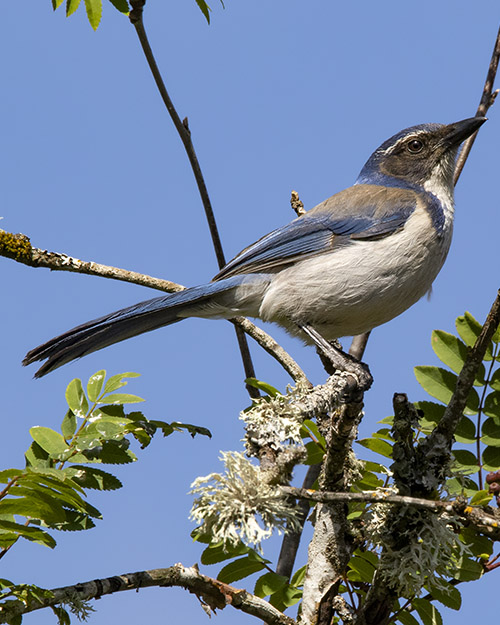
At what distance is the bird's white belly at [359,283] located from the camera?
4984 mm

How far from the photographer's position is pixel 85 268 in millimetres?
5086

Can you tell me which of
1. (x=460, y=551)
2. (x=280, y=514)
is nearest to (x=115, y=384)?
(x=280, y=514)

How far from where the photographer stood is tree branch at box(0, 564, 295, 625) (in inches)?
120

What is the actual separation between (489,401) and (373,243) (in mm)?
1593

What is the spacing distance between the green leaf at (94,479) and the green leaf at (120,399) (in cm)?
38

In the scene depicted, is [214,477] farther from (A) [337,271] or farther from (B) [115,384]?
(A) [337,271]

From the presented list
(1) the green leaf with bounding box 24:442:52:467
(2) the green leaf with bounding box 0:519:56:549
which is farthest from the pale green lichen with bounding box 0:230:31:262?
(2) the green leaf with bounding box 0:519:56:549

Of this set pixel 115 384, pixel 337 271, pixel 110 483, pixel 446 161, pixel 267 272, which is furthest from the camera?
pixel 446 161

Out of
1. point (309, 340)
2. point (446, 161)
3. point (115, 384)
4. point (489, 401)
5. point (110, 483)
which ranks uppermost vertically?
point (446, 161)

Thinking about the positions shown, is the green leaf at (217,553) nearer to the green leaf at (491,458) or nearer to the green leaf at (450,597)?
the green leaf at (450,597)

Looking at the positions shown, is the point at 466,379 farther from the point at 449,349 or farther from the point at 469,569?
the point at 469,569

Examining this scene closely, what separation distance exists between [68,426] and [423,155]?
12.8 ft

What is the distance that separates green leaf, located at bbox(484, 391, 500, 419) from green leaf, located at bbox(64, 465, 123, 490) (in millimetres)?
2004

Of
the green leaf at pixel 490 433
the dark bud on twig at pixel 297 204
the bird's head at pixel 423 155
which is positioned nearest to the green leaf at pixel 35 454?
the green leaf at pixel 490 433
